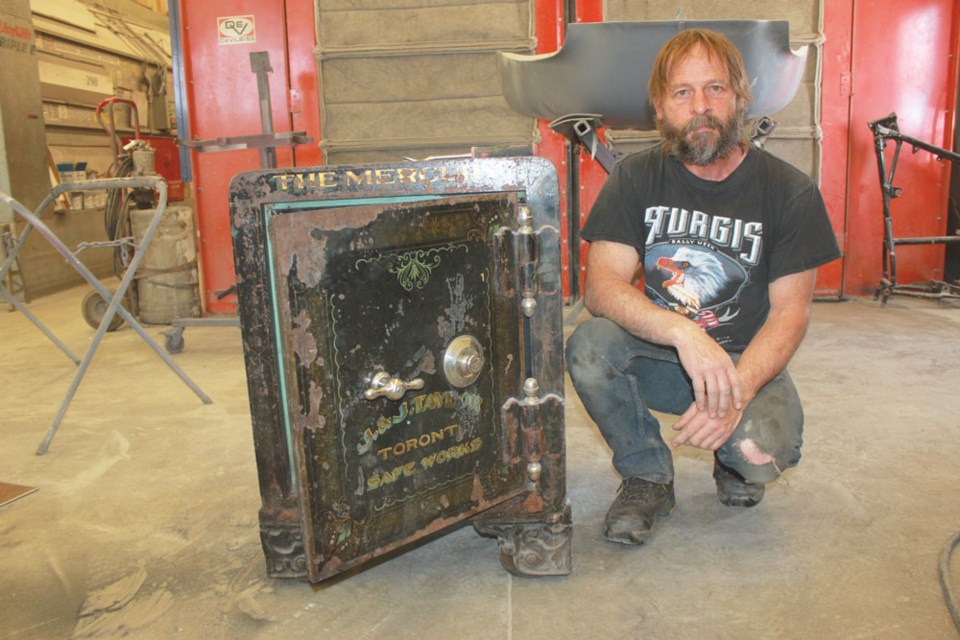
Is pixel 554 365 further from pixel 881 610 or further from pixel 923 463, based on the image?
pixel 923 463

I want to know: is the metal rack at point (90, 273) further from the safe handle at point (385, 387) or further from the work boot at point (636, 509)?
the work boot at point (636, 509)

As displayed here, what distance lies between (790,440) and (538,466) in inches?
21.0

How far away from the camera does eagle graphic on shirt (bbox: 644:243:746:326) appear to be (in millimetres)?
1797

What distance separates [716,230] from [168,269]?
11.1 feet

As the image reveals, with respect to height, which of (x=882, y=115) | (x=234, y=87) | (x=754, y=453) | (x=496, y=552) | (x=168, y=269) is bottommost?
(x=496, y=552)

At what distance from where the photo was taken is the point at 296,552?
5.30ft

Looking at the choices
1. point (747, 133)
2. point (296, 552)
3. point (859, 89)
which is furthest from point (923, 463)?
point (859, 89)

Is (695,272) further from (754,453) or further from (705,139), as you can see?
(754,453)

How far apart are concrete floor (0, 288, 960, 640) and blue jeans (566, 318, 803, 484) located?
0.17 meters

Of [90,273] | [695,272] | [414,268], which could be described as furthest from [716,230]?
[90,273]

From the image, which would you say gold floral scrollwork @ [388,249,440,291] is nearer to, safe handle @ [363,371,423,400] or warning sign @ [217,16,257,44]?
safe handle @ [363,371,423,400]

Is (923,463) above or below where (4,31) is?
below

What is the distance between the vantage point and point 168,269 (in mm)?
4375

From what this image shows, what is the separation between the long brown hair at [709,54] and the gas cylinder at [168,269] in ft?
10.6
